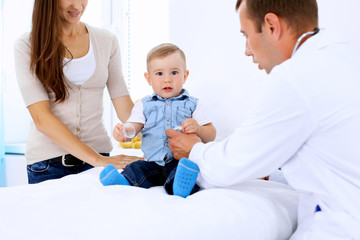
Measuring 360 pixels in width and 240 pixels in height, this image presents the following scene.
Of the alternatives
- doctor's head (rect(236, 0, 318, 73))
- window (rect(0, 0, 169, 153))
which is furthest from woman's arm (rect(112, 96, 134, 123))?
window (rect(0, 0, 169, 153))

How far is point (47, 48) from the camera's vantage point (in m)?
1.78

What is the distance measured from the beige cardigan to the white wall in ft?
1.58

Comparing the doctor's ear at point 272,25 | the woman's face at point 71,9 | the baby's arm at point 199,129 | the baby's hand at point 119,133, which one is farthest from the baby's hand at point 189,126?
the woman's face at point 71,9

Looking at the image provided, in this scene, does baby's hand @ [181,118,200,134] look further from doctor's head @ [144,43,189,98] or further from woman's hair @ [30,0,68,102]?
woman's hair @ [30,0,68,102]

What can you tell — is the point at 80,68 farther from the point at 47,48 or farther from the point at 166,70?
the point at 166,70

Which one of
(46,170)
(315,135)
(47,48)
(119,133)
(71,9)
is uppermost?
(71,9)

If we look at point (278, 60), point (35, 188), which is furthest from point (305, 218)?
point (35, 188)

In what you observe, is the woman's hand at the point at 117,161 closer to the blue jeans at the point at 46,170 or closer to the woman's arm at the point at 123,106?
the blue jeans at the point at 46,170

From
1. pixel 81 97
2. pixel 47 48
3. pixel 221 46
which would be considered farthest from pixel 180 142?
pixel 221 46

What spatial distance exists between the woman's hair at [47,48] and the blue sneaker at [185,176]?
0.85 meters

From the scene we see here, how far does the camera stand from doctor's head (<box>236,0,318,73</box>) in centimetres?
113

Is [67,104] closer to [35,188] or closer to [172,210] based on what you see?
[35,188]

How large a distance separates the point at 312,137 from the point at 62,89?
4.05ft

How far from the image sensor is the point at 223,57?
7.60 ft
